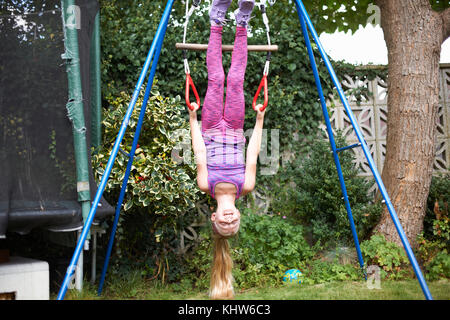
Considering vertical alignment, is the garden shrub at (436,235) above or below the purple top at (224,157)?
below

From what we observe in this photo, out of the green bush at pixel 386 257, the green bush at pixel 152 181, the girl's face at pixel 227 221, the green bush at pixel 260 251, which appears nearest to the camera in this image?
the girl's face at pixel 227 221

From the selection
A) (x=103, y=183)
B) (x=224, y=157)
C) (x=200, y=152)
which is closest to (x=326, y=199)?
(x=224, y=157)

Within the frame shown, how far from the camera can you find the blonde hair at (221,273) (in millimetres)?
2727

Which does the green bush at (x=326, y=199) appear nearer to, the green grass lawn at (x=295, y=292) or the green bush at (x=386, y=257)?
the green bush at (x=386, y=257)

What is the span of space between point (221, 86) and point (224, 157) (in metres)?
A: 0.47

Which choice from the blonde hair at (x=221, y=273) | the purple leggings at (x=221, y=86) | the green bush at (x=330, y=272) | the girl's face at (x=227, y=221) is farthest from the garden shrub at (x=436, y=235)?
the purple leggings at (x=221, y=86)

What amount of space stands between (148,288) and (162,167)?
1175 millimetres

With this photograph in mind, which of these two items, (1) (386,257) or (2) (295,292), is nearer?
(2) (295,292)

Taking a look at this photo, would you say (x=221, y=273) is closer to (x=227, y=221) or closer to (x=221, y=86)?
(x=227, y=221)

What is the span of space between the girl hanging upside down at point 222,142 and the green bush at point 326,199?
5.30ft

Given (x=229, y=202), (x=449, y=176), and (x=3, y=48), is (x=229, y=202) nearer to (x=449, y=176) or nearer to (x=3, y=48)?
(x=3, y=48)

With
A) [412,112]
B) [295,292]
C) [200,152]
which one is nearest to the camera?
[200,152]

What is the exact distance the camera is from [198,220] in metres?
4.37

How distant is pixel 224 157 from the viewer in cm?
270
